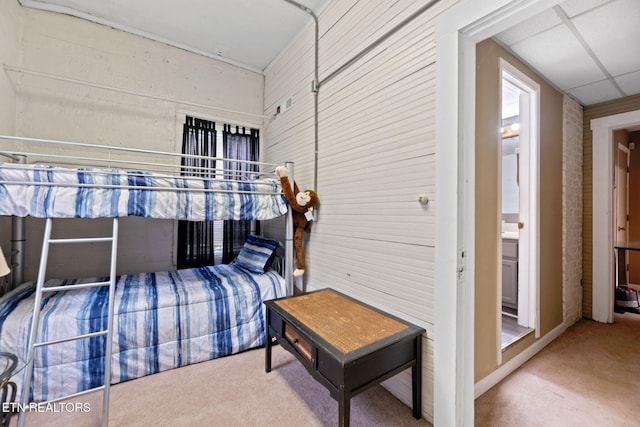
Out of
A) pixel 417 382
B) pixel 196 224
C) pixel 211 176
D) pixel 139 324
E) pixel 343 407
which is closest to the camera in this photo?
pixel 343 407

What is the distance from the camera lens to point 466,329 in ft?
4.48

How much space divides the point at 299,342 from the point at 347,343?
1.18 feet

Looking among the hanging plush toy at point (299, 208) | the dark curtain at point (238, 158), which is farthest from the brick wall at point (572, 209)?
the dark curtain at point (238, 158)

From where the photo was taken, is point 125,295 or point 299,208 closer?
point 125,295

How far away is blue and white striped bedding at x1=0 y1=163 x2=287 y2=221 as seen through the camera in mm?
1535

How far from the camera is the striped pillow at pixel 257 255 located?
2.59 metres

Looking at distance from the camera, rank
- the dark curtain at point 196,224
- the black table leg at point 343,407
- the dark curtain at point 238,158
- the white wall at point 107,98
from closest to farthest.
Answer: the black table leg at point 343,407 → the white wall at point 107,98 → the dark curtain at point 196,224 → the dark curtain at point 238,158

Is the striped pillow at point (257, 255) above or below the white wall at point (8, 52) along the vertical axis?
below

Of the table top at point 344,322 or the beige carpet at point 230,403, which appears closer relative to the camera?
the table top at point 344,322

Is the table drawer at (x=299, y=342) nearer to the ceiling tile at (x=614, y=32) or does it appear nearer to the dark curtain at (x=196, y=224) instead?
the dark curtain at (x=196, y=224)

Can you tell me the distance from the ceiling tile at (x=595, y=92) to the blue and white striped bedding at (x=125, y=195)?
10.2 ft

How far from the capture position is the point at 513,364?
198 centimetres

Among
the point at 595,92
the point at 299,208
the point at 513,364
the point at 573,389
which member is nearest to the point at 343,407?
the point at 299,208

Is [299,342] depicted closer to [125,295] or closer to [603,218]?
[125,295]
